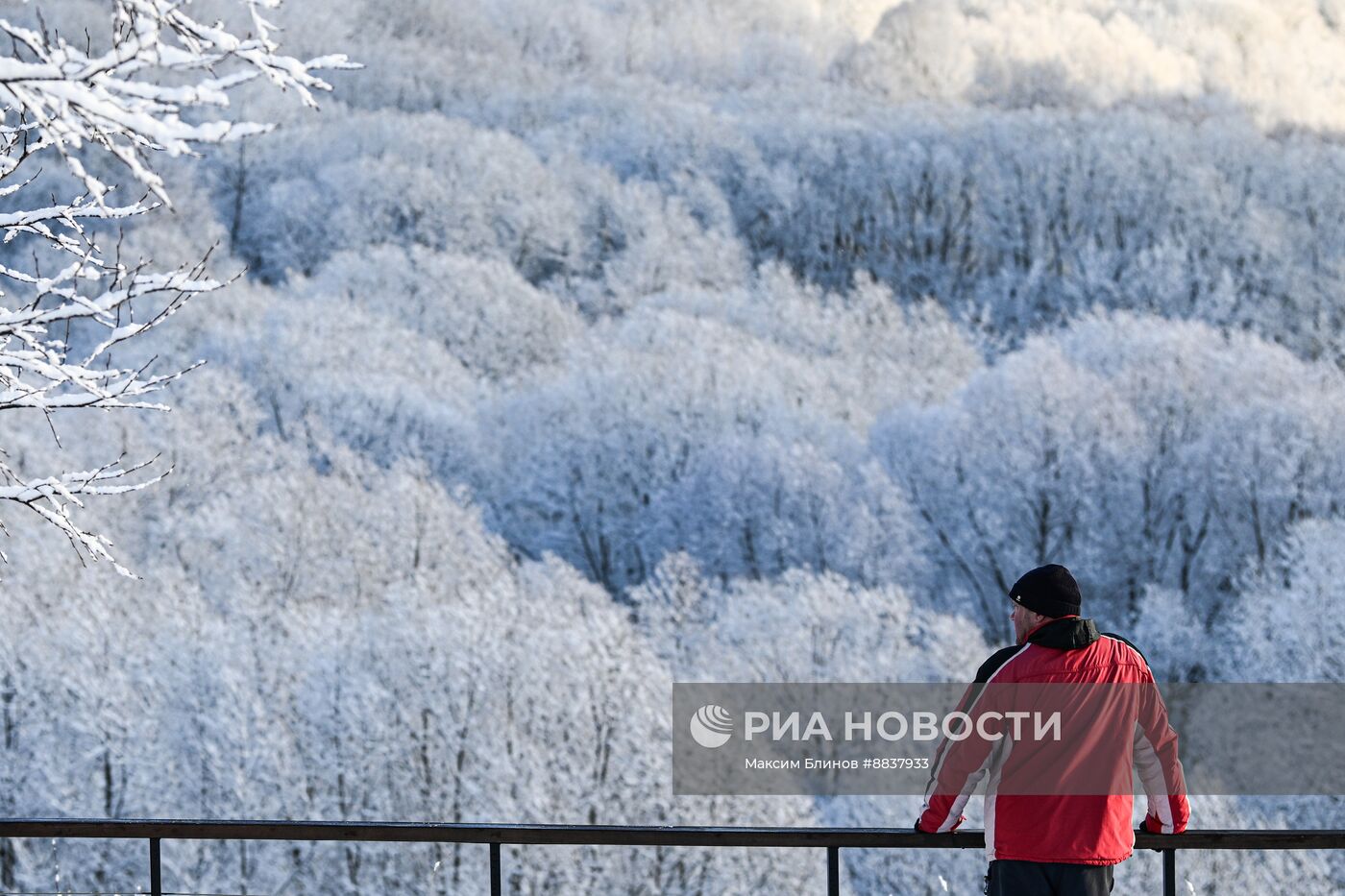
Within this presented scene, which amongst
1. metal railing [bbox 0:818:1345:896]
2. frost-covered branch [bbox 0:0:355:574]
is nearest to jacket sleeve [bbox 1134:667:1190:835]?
metal railing [bbox 0:818:1345:896]

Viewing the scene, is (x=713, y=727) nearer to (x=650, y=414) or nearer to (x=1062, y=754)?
(x=650, y=414)

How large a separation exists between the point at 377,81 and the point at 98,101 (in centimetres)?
11126

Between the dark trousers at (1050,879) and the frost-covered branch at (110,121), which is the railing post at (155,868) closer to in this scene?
the frost-covered branch at (110,121)

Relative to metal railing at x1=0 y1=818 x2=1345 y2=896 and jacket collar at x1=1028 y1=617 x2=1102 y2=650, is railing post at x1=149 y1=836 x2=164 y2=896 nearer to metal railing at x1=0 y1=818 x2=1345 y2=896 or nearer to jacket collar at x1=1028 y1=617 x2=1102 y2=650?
metal railing at x1=0 y1=818 x2=1345 y2=896

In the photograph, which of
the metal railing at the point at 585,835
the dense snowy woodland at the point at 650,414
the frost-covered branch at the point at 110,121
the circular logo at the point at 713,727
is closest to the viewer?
the frost-covered branch at the point at 110,121

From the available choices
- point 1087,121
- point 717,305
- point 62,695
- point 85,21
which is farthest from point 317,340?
point 1087,121

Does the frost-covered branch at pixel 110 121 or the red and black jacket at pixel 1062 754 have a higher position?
the frost-covered branch at pixel 110 121

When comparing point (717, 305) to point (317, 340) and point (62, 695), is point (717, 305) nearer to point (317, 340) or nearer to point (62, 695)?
point (317, 340)

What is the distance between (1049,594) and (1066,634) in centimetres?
13

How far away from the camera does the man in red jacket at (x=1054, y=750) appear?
408cm

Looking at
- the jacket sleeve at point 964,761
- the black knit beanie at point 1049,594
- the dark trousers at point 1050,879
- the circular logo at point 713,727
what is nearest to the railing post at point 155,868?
the jacket sleeve at point 964,761

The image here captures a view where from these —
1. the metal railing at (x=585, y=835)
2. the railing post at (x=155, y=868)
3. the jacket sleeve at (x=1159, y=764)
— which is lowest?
the railing post at (x=155, y=868)

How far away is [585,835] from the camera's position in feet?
15.4

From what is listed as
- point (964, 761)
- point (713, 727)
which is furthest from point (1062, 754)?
point (713, 727)
